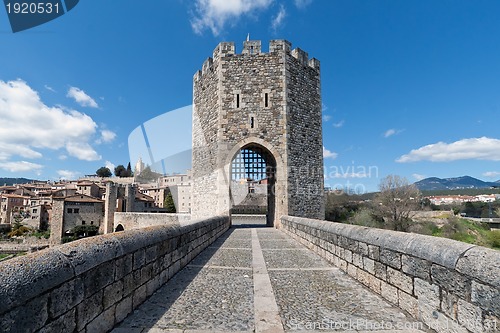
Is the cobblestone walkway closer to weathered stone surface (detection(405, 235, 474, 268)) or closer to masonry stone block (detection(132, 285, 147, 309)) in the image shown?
masonry stone block (detection(132, 285, 147, 309))

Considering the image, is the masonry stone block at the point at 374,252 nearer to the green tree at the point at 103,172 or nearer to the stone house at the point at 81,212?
the stone house at the point at 81,212

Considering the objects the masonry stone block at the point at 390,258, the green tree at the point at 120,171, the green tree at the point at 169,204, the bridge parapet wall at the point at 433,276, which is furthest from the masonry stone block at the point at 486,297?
the green tree at the point at 120,171

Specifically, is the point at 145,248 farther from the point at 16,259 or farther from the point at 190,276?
the point at 16,259

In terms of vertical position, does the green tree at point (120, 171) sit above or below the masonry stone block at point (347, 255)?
above

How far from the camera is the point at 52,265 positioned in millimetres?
1761

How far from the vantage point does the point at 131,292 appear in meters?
2.82

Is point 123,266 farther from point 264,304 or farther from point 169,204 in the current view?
point 169,204

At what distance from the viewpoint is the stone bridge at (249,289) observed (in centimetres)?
176

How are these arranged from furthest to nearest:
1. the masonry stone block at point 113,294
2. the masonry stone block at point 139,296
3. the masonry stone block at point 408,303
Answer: the masonry stone block at point 139,296
the masonry stone block at point 408,303
the masonry stone block at point 113,294

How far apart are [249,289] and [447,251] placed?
2239mm

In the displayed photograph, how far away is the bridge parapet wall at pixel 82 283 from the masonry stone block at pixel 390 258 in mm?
2679

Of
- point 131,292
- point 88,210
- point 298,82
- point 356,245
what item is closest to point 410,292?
point 356,245

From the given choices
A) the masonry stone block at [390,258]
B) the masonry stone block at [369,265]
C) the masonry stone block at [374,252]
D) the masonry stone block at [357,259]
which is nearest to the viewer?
the masonry stone block at [390,258]

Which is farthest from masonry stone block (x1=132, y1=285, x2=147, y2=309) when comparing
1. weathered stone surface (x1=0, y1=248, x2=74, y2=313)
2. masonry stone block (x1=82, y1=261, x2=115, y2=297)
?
weathered stone surface (x1=0, y1=248, x2=74, y2=313)
